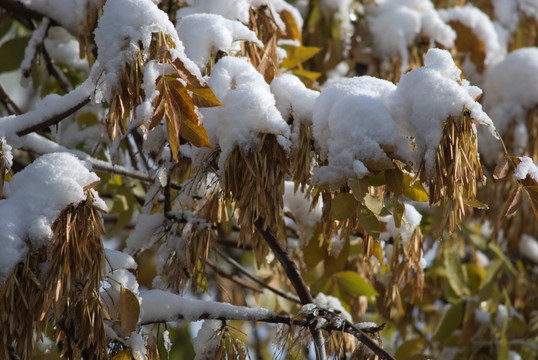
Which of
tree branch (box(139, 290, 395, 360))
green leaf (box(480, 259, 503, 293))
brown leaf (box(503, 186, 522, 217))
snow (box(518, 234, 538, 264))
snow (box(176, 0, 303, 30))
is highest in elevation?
snow (box(176, 0, 303, 30))

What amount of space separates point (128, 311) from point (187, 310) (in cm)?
14

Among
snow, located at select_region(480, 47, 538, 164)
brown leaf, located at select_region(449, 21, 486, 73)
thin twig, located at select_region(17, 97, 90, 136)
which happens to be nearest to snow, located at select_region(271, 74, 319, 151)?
thin twig, located at select_region(17, 97, 90, 136)

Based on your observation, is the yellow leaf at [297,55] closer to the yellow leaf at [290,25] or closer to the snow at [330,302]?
the yellow leaf at [290,25]

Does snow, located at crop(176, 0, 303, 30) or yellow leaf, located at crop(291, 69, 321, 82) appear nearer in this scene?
snow, located at crop(176, 0, 303, 30)

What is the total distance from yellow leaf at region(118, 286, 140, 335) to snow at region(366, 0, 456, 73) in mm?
1250

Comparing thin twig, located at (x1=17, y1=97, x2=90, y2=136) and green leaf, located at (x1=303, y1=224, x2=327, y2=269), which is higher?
thin twig, located at (x1=17, y1=97, x2=90, y2=136)

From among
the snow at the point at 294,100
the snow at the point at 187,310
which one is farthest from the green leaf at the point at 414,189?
the snow at the point at 187,310

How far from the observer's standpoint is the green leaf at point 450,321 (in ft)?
6.75

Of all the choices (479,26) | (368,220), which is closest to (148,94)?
(368,220)

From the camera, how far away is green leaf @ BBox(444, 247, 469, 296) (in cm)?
206

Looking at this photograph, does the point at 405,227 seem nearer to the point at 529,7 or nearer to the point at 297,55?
the point at 297,55

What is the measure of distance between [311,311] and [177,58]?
1.54 feet

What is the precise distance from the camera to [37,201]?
2.95ft

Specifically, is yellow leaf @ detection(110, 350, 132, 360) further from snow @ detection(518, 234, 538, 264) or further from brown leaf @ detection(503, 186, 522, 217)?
snow @ detection(518, 234, 538, 264)
